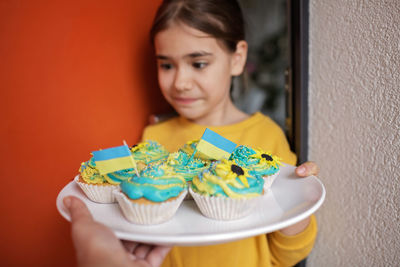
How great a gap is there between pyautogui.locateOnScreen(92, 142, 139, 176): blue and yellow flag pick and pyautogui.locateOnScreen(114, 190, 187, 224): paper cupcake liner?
0.33ft

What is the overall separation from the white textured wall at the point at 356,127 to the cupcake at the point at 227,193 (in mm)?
561

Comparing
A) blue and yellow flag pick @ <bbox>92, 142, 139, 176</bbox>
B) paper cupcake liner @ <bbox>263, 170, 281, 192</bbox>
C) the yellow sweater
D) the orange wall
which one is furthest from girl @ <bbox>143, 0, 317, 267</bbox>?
blue and yellow flag pick @ <bbox>92, 142, 139, 176</bbox>

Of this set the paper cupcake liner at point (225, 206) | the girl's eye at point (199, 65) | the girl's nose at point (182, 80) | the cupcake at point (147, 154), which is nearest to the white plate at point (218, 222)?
the paper cupcake liner at point (225, 206)

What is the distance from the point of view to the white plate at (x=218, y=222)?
2.91 feet

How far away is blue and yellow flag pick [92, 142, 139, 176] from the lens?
3.56 ft

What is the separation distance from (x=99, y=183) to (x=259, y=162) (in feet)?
2.27

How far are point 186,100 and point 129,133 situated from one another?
51 centimetres

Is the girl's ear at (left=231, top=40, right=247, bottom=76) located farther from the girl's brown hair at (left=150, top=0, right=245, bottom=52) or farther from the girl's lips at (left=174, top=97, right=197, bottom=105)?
the girl's lips at (left=174, top=97, right=197, bottom=105)

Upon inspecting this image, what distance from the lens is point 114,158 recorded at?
109 centimetres

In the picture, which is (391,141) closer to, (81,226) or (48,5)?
(81,226)

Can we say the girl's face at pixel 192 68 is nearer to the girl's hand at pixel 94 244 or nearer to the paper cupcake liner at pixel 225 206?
the paper cupcake liner at pixel 225 206

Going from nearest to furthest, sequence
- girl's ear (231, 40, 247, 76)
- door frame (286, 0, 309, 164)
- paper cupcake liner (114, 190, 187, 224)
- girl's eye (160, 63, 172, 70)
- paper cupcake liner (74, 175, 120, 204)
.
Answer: paper cupcake liner (114, 190, 187, 224), paper cupcake liner (74, 175, 120, 204), door frame (286, 0, 309, 164), girl's eye (160, 63, 172, 70), girl's ear (231, 40, 247, 76)

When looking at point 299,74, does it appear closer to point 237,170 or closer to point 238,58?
point 238,58

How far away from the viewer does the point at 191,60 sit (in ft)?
5.36
